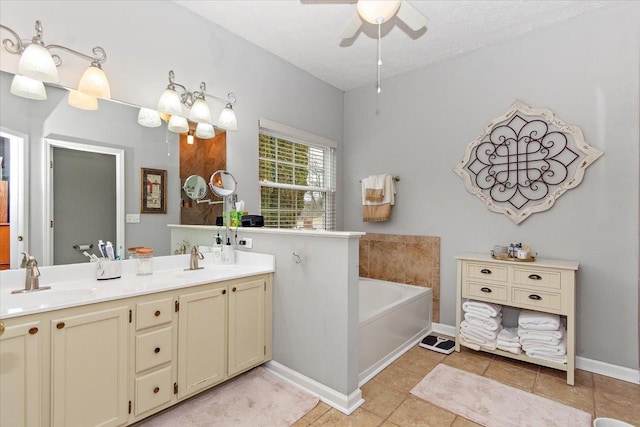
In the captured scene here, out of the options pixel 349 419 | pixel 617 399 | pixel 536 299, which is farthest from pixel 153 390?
pixel 617 399

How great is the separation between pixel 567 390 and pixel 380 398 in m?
1.31

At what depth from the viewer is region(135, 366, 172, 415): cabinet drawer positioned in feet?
5.42

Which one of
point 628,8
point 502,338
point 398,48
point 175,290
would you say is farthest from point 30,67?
point 628,8

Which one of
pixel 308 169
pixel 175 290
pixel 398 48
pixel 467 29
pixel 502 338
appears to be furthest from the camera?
pixel 308 169

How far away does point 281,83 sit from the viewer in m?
3.22

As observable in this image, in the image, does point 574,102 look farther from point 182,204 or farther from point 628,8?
point 182,204

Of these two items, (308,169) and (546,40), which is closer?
(546,40)

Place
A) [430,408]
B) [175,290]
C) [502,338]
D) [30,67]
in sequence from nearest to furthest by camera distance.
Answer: [30,67] → [175,290] → [430,408] → [502,338]

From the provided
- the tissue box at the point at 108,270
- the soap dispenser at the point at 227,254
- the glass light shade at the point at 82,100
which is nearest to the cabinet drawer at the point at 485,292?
the soap dispenser at the point at 227,254

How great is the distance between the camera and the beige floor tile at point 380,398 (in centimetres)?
190

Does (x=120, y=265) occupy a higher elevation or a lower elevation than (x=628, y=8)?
lower

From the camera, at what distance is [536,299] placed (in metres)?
2.35

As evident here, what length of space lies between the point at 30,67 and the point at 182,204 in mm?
1139

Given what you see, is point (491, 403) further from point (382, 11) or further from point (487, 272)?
point (382, 11)
